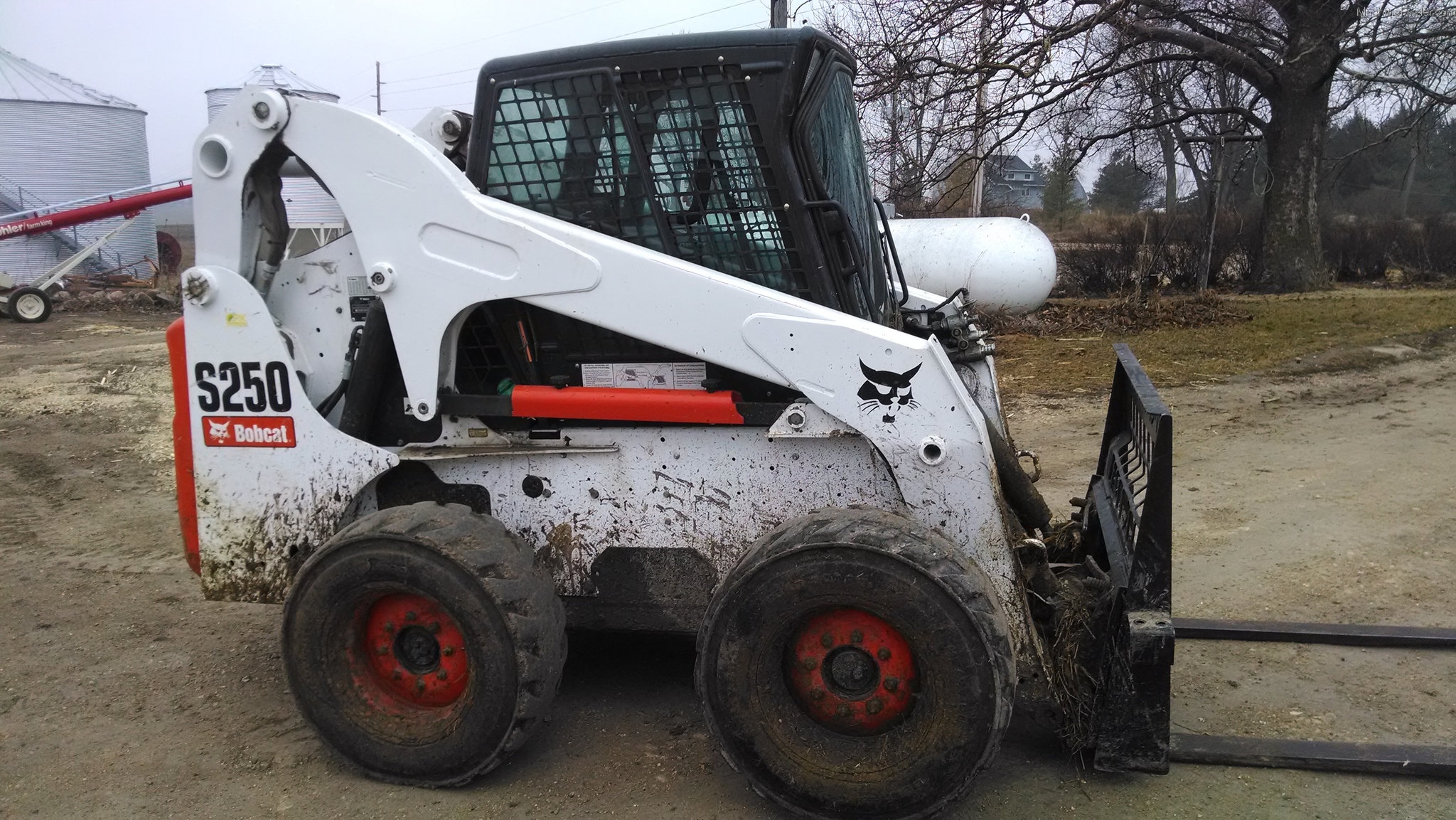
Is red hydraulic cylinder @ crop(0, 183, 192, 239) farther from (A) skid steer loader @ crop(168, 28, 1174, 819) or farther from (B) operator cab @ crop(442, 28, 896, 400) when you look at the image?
(B) operator cab @ crop(442, 28, 896, 400)

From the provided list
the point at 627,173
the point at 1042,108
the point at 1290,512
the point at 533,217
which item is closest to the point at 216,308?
the point at 533,217

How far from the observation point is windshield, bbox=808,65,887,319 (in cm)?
369

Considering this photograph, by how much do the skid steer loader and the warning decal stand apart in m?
0.01

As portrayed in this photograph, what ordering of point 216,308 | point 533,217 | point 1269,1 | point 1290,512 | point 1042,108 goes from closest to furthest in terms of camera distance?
point 533,217 → point 216,308 → point 1290,512 → point 1042,108 → point 1269,1

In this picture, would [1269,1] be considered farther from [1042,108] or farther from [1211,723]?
[1211,723]

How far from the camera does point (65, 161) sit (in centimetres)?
2741

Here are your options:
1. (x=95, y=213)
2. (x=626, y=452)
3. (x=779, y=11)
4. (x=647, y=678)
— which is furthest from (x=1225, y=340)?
(x=95, y=213)

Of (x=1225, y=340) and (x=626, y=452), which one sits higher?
(x=626, y=452)

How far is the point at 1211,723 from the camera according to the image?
12.6ft

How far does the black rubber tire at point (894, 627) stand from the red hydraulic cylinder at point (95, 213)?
54.6 ft

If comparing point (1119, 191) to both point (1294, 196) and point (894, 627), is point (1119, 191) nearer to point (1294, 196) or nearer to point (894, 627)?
point (1294, 196)

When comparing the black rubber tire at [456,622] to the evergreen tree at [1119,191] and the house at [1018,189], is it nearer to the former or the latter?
the house at [1018,189]

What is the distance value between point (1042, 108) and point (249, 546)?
12.3 m

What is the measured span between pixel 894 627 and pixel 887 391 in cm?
70
